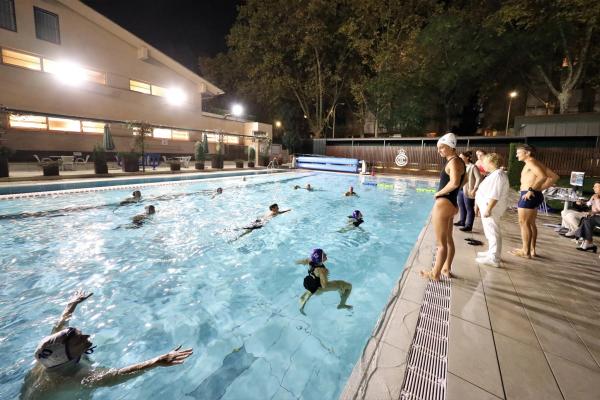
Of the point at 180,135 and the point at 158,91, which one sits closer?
the point at 158,91

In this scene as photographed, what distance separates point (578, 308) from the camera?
2.84 meters

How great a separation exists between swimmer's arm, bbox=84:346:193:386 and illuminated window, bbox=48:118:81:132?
1718 cm

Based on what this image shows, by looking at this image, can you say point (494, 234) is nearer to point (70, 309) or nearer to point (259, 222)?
point (259, 222)

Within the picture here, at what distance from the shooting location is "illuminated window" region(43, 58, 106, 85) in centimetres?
1443

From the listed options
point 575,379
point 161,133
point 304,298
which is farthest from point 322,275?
point 161,133

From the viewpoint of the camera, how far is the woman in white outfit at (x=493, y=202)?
3.69 metres

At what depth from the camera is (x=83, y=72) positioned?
15.8 metres

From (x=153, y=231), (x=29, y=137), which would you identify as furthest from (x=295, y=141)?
(x=153, y=231)

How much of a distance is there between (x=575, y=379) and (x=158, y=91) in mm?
23569

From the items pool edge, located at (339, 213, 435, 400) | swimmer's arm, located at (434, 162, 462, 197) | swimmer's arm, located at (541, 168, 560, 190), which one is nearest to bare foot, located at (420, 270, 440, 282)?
pool edge, located at (339, 213, 435, 400)

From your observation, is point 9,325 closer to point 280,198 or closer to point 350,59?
point 280,198

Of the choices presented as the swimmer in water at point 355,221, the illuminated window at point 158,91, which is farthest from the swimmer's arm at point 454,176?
the illuminated window at point 158,91

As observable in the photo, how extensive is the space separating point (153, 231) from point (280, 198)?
555 centimetres

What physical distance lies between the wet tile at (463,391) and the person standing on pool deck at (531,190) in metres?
3.39
